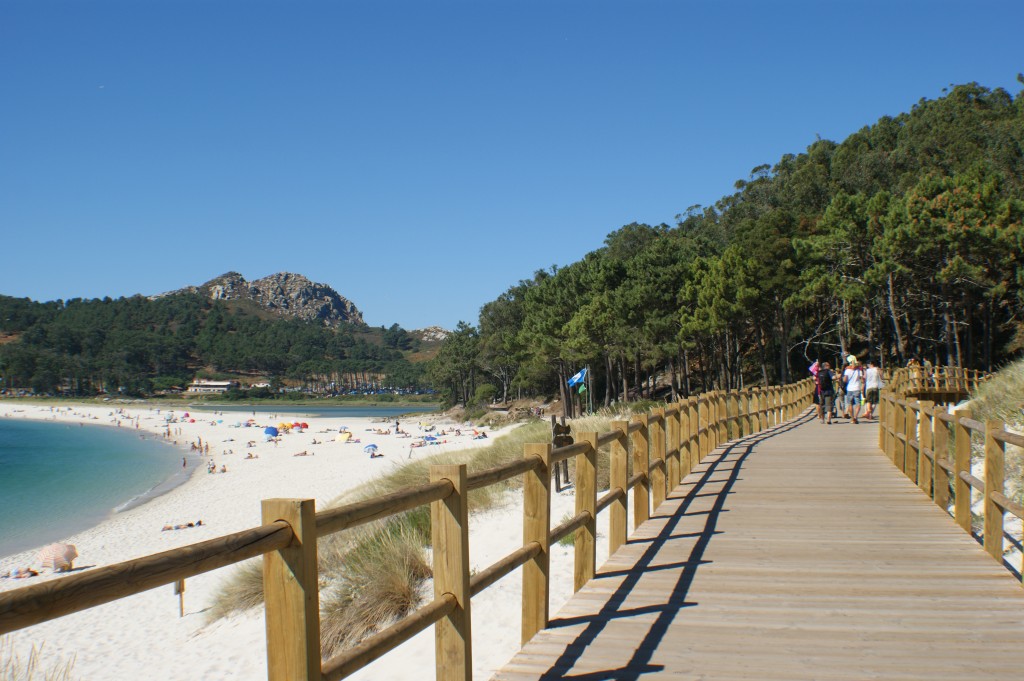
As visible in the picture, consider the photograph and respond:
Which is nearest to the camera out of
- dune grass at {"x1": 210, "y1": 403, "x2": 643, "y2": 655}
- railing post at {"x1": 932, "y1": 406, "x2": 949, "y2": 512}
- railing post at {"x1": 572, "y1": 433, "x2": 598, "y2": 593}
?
railing post at {"x1": 572, "y1": 433, "x2": 598, "y2": 593}

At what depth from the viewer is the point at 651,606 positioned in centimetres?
585

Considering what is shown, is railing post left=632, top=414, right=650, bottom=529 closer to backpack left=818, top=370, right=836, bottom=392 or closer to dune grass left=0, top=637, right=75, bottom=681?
dune grass left=0, top=637, right=75, bottom=681

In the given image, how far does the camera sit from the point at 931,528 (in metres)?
→ 8.49

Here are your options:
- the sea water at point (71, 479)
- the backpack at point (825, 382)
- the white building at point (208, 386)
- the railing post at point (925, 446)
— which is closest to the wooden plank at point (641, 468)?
the railing post at point (925, 446)

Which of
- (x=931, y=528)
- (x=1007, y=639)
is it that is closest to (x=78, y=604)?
(x=1007, y=639)

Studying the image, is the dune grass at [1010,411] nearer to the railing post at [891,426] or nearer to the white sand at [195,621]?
the railing post at [891,426]

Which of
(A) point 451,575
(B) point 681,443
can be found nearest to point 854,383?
(B) point 681,443

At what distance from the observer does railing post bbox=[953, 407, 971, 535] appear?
Answer: 8.02m

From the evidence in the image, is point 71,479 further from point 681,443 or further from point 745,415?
point 681,443

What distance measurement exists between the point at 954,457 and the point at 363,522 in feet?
23.9

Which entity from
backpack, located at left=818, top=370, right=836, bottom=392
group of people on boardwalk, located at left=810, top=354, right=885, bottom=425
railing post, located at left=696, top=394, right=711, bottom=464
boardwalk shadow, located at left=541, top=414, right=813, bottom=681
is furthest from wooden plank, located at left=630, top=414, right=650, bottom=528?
backpack, located at left=818, top=370, right=836, bottom=392

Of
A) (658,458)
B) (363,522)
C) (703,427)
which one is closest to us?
(363,522)

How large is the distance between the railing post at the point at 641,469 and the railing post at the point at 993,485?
314 centimetres

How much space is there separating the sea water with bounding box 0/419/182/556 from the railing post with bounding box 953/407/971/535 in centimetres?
2402
